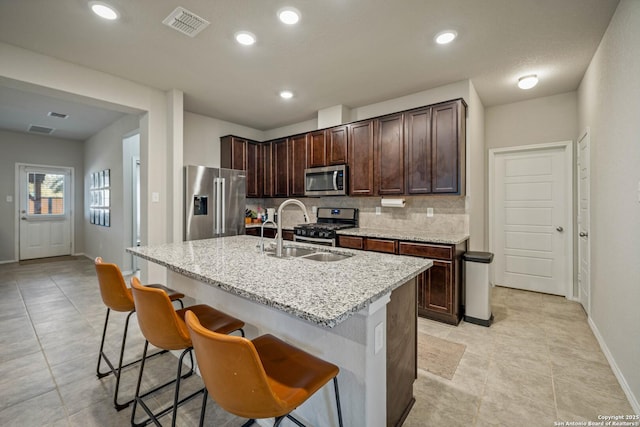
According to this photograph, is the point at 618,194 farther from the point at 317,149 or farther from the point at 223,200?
the point at 223,200

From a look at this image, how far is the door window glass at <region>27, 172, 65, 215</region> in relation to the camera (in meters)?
6.49

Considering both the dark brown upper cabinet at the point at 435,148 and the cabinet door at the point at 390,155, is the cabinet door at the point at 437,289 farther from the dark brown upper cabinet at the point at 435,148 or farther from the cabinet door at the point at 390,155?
the cabinet door at the point at 390,155

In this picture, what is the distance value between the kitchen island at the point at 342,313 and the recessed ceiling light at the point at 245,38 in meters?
1.92

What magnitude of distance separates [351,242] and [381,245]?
0.43 m

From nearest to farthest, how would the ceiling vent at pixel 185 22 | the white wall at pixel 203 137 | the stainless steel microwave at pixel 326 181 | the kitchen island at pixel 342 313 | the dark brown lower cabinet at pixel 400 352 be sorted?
the kitchen island at pixel 342 313, the dark brown lower cabinet at pixel 400 352, the ceiling vent at pixel 185 22, the stainless steel microwave at pixel 326 181, the white wall at pixel 203 137

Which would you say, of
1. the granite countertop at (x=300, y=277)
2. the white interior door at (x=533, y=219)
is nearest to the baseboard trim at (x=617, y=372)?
the white interior door at (x=533, y=219)

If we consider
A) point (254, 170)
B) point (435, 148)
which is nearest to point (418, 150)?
point (435, 148)

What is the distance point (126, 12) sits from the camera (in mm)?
2240

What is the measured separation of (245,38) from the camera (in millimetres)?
2588

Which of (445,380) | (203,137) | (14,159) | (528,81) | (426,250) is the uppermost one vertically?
(528,81)

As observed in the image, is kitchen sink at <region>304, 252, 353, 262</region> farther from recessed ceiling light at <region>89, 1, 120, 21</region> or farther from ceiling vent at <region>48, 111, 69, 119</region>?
ceiling vent at <region>48, 111, 69, 119</region>

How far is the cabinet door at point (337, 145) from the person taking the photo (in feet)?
13.8

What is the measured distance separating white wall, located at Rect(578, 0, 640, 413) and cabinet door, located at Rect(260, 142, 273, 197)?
425 cm

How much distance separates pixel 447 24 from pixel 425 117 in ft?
3.81
